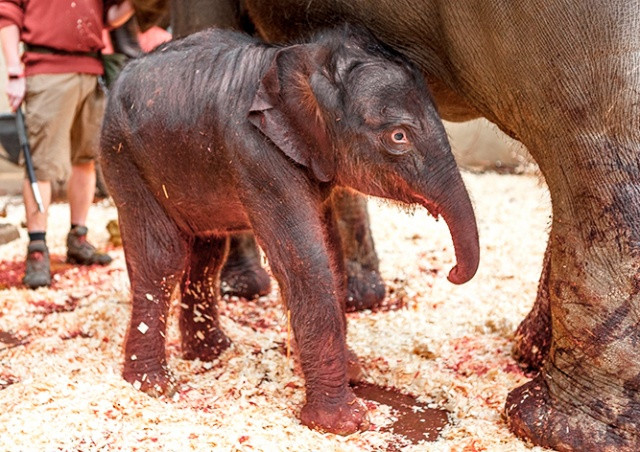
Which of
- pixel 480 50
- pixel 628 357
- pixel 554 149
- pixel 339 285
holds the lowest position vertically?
pixel 339 285

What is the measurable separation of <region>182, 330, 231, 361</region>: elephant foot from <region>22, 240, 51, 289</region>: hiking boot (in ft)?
6.12

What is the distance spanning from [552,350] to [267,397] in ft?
3.50

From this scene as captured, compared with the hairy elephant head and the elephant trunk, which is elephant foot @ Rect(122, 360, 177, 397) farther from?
the elephant trunk

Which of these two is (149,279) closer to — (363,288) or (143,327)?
(143,327)

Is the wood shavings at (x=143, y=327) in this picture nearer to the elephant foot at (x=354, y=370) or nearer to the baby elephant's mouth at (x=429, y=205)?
the elephant foot at (x=354, y=370)

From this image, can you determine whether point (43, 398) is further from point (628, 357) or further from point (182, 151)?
point (628, 357)

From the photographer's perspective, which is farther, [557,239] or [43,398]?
[43,398]

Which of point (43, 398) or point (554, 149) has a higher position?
point (554, 149)

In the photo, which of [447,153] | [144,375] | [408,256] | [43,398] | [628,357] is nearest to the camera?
[628,357]

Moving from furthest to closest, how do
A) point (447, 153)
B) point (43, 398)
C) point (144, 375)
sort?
1. point (144, 375)
2. point (43, 398)
3. point (447, 153)

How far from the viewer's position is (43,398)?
3254mm

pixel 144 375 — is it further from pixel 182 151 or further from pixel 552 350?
pixel 552 350

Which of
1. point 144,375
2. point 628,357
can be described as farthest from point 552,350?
point 144,375

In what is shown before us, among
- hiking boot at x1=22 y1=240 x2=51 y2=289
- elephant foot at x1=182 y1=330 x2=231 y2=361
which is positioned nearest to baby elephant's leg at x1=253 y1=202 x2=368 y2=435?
elephant foot at x1=182 y1=330 x2=231 y2=361
